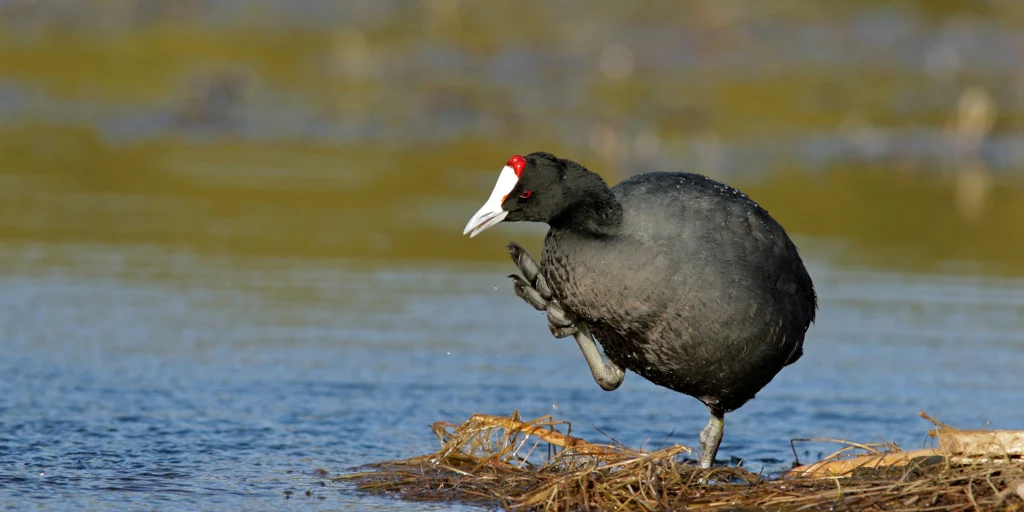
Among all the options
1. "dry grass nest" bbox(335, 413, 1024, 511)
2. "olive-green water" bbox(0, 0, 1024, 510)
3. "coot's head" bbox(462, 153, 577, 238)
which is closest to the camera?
"dry grass nest" bbox(335, 413, 1024, 511)

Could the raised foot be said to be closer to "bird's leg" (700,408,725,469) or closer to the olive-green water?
"bird's leg" (700,408,725,469)

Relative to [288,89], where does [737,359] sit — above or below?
below

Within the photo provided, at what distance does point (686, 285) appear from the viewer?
5.91 metres

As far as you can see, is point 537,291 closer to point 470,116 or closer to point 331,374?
point 331,374

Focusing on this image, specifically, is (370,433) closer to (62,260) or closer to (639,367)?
(639,367)

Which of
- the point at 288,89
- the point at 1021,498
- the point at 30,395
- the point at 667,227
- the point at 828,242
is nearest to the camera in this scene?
the point at 1021,498

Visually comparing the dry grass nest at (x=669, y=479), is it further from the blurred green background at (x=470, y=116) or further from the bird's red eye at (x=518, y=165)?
the blurred green background at (x=470, y=116)

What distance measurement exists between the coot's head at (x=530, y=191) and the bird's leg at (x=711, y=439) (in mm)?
1327

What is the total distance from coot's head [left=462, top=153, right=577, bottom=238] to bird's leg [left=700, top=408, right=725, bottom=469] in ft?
4.35

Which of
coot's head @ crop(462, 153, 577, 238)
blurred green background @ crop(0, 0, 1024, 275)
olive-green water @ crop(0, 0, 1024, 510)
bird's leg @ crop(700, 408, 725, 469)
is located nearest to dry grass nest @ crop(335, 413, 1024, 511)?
bird's leg @ crop(700, 408, 725, 469)

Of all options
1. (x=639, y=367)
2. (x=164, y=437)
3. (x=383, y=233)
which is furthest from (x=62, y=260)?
(x=639, y=367)

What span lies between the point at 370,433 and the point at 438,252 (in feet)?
12.8

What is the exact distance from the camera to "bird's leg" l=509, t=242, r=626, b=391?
21.6ft

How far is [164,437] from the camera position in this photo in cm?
679
